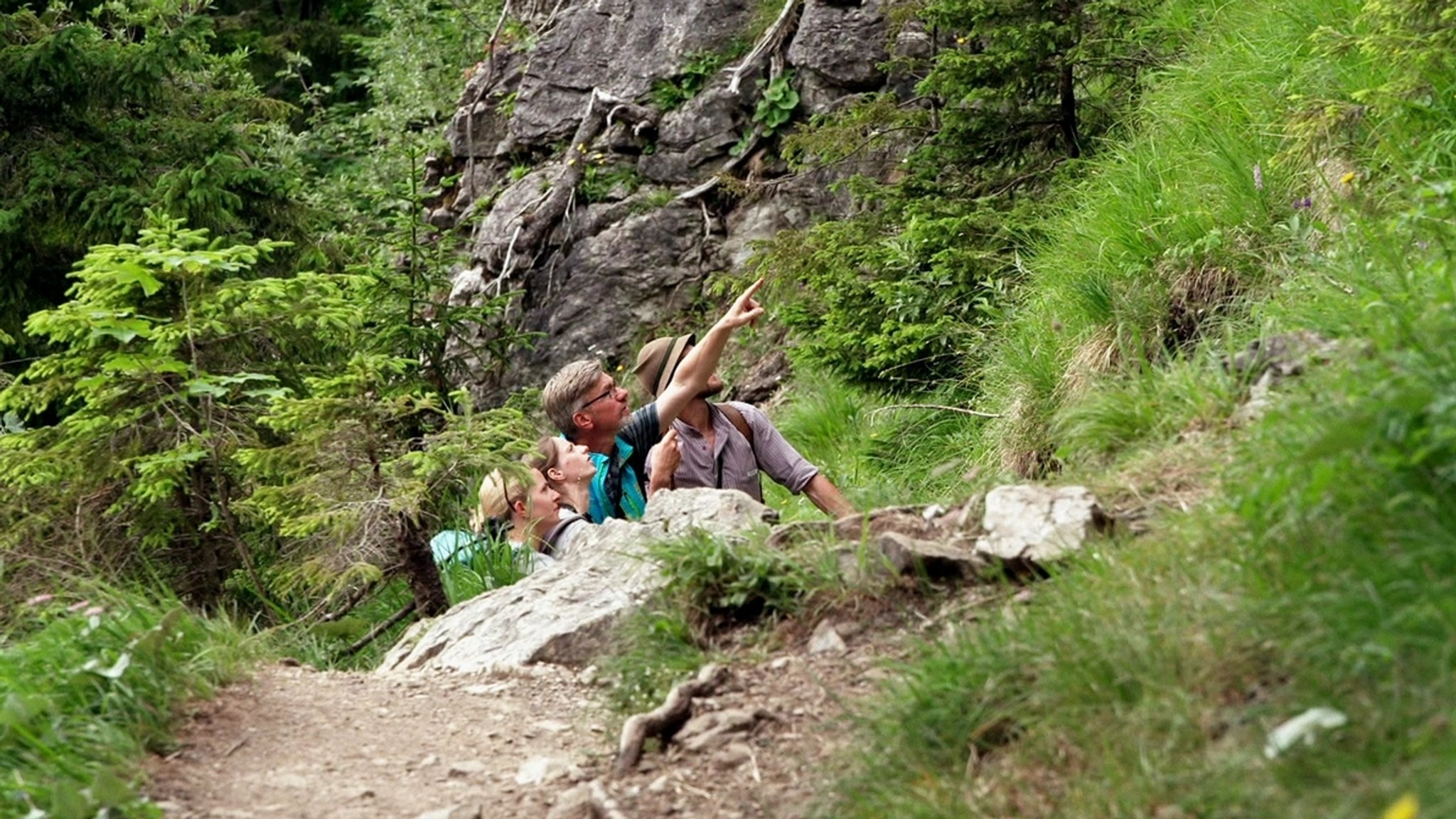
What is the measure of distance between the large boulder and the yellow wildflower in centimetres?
264

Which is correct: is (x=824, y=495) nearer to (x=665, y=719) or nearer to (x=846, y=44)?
(x=665, y=719)

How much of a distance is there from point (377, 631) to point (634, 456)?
1.51 metres

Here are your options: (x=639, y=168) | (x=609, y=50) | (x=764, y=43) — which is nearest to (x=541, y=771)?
(x=764, y=43)

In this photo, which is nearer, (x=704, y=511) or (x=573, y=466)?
(x=704, y=511)

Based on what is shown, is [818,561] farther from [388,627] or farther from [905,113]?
[905,113]

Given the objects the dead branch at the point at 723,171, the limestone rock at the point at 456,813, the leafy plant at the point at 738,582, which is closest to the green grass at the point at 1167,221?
the leafy plant at the point at 738,582

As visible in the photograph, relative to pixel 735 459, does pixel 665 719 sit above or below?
above

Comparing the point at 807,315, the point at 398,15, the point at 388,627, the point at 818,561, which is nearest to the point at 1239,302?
the point at 818,561

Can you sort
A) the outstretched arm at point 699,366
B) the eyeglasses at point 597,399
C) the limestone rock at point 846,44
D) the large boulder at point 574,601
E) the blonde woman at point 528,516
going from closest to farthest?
the large boulder at point 574,601, the blonde woman at point 528,516, the outstretched arm at point 699,366, the eyeglasses at point 597,399, the limestone rock at point 846,44

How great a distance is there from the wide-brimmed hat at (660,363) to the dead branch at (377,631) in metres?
1.65

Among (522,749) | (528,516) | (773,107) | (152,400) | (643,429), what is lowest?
(528,516)

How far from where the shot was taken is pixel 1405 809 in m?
2.46

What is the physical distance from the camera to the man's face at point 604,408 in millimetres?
7484

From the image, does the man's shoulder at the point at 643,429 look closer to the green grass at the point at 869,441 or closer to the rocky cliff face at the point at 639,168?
the green grass at the point at 869,441
